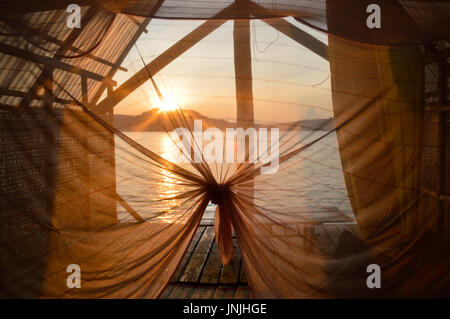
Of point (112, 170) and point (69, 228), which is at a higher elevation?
point (112, 170)

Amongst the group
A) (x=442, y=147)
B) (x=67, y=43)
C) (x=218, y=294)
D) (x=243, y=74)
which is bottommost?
(x=218, y=294)

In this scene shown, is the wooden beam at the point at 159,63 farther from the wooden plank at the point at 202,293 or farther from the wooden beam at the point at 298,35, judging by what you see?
the wooden plank at the point at 202,293

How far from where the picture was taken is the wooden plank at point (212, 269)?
190 cm

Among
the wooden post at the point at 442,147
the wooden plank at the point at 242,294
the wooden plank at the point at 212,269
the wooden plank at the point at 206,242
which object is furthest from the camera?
the wooden plank at the point at 206,242

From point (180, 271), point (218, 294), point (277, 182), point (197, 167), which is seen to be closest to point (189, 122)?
point (197, 167)

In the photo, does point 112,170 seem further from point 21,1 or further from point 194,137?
point 21,1

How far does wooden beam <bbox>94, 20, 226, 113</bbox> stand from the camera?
123 centimetres

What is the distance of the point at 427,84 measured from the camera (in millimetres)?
1562

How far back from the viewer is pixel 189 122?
1.28 meters

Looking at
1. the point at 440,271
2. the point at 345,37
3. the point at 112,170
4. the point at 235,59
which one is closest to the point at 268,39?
the point at 235,59

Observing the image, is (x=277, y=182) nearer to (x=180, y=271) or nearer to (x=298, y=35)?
(x=298, y=35)

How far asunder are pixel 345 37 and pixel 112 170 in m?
1.43

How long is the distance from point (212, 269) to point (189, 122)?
1331 mm

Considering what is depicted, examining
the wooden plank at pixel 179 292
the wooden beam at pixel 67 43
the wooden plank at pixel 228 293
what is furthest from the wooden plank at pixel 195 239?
the wooden beam at pixel 67 43
